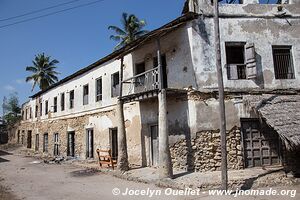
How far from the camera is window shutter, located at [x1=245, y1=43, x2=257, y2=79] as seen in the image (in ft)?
38.7

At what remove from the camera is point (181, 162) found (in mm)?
11797

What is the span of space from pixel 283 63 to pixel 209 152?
17.0ft

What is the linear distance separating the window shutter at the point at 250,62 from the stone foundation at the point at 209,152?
229 centimetres

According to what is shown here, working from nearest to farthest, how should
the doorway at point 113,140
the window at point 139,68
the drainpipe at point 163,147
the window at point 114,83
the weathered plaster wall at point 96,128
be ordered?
the drainpipe at point 163,147, the weathered plaster wall at point 96,128, the window at point 139,68, the doorway at point 113,140, the window at point 114,83

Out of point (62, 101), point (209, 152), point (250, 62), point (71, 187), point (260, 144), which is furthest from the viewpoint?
point (62, 101)

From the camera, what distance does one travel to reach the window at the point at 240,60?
11.9 metres

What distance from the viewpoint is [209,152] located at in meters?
11.5

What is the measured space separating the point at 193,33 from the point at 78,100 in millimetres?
11432

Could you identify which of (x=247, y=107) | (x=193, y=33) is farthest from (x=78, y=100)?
(x=247, y=107)

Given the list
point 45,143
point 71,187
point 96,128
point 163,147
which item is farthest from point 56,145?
point 163,147

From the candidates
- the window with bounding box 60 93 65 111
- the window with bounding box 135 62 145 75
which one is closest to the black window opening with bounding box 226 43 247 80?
the window with bounding box 135 62 145 75

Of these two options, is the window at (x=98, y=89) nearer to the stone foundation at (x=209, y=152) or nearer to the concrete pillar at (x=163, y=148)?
the concrete pillar at (x=163, y=148)

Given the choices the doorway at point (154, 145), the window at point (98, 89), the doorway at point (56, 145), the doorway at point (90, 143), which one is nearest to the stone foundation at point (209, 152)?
the doorway at point (154, 145)

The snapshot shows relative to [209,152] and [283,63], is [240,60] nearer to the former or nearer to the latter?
[283,63]
